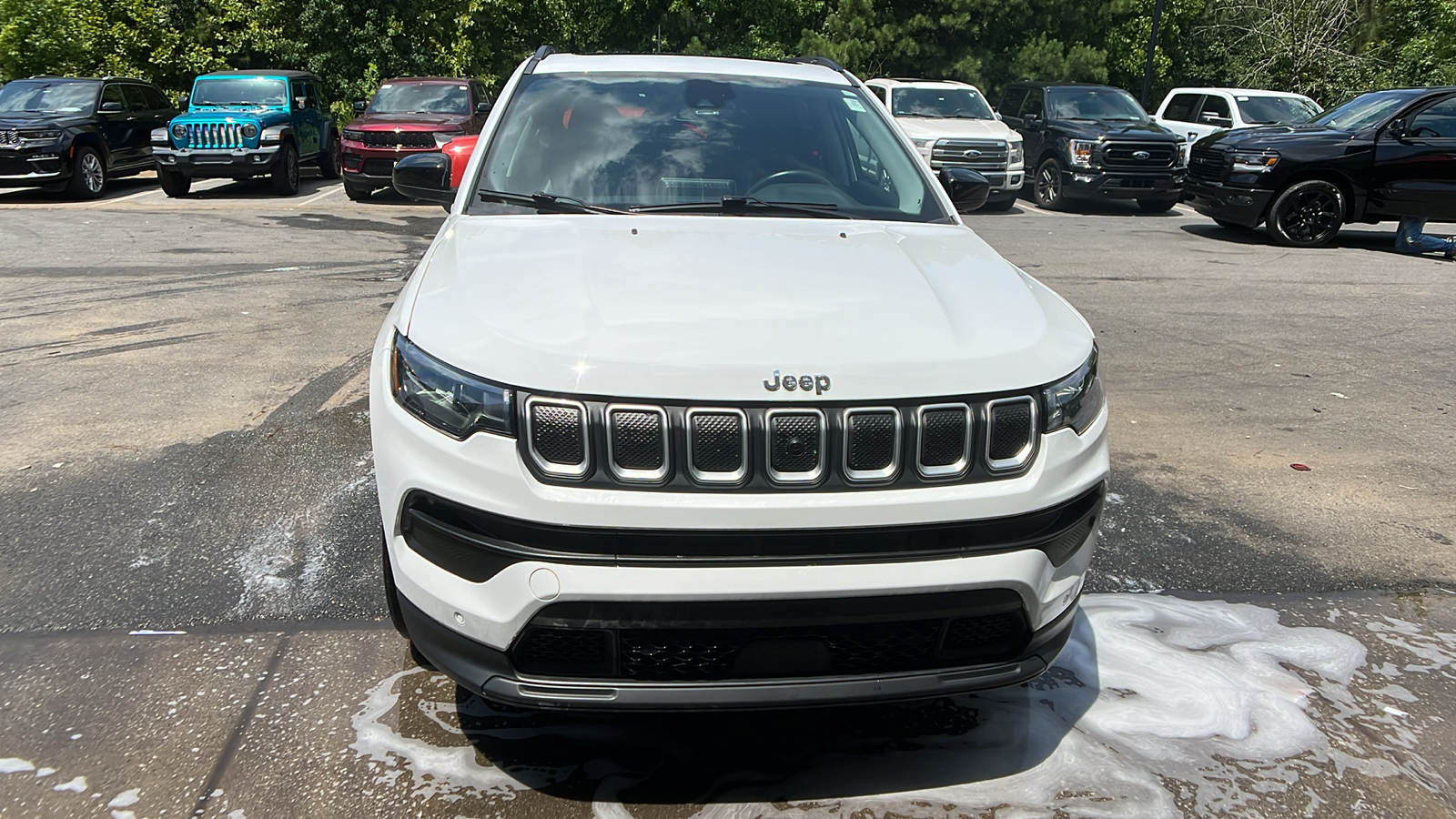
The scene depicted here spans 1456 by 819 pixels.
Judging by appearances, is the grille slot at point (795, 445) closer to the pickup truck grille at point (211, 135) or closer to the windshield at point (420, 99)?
the windshield at point (420, 99)

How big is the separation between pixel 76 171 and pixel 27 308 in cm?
895

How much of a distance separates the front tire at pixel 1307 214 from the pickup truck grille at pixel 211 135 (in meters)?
14.3

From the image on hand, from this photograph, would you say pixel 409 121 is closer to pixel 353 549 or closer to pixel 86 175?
pixel 86 175

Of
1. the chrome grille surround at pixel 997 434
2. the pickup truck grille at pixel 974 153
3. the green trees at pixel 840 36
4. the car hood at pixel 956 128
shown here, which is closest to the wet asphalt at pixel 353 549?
the chrome grille surround at pixel 997 434

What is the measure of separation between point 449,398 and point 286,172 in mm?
15783

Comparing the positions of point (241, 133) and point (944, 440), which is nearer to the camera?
point (944, 440)

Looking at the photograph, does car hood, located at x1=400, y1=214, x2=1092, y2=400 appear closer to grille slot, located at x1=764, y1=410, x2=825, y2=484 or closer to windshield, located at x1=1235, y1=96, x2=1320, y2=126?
grille slot, located at x1=764, y1=410, x2=825, y2=484

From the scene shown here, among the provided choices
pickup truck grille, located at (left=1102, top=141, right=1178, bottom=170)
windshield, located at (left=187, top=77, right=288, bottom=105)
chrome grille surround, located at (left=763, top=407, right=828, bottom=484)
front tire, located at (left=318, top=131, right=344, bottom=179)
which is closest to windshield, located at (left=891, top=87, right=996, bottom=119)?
pickup truck grille, located at (left=1102, top=141, right=1178, bottom=170)

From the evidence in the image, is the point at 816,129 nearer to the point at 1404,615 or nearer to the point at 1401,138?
the point at 1404,615

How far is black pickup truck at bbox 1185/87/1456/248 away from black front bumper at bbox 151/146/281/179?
1340 cm

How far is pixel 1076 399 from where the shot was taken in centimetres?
258

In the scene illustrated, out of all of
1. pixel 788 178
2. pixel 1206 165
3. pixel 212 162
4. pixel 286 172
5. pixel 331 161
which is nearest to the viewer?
pixel 788 178

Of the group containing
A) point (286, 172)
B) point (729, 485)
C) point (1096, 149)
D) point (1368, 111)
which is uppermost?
point (729, 485)

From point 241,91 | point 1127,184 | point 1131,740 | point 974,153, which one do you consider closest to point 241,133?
point 241,91
